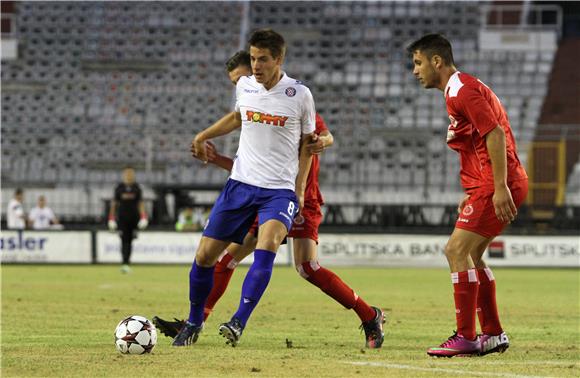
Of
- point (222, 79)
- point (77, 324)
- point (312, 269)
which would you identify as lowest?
point (77, 324)

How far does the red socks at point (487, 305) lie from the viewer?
25.0 feet

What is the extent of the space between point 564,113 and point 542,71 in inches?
59.6

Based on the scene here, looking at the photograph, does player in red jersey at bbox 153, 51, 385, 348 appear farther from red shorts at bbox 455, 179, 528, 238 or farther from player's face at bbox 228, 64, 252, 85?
red shorts at bbox 455, 179, 528, 238

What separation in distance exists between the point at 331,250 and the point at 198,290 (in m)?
16.9

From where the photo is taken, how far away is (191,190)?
26.6 metres

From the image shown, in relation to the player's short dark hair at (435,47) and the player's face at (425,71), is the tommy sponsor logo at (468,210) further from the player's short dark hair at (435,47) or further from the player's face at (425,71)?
the player's short dark hair at (435,47)

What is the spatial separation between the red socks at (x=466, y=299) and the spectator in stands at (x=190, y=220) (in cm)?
1814

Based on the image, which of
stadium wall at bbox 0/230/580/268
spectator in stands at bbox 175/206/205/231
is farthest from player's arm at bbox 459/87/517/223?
spectator in stands at bbox 175/206/205/231

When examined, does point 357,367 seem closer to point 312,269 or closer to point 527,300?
point 312,269

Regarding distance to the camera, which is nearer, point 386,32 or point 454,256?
point 454,256

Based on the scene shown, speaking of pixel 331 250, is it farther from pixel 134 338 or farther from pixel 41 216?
pixel 134 338

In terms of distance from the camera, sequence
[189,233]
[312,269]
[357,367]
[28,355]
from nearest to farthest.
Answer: [357,367]
[28,355]
[312,269]
[189,233]

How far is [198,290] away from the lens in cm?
796

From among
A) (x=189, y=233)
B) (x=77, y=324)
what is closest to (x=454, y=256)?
(x=77, y=324)
